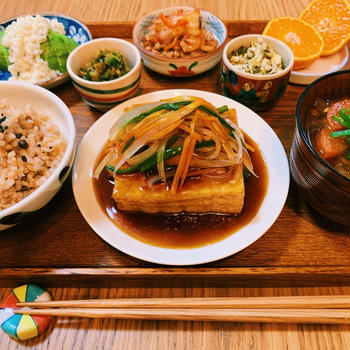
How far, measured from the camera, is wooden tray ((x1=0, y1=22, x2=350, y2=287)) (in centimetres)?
149

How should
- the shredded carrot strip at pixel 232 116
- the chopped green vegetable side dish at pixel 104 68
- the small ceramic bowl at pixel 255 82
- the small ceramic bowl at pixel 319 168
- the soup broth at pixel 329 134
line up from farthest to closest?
the chopped green vegetable side dish at pixel 104 68 < the small ceramic bowl at pixel 255 82 < the shredded carrot strip at pixel 232 116 < the soup broth at pixel 329 134 < the small ceramic bowl at pixel 319 168

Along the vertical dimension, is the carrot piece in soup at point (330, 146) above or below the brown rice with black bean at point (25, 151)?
above

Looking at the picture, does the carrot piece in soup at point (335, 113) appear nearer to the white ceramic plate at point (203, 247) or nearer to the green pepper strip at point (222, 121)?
the white ceramic plate at point (203, 247)

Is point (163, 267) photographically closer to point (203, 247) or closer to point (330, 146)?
point (203, 247)

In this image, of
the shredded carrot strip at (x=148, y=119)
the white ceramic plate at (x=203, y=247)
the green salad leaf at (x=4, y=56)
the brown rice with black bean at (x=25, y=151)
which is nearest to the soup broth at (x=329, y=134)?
the white ceramic plate at (x=203, y=247)

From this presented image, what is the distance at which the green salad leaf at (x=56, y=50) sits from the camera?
91.9 inches

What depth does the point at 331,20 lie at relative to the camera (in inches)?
101

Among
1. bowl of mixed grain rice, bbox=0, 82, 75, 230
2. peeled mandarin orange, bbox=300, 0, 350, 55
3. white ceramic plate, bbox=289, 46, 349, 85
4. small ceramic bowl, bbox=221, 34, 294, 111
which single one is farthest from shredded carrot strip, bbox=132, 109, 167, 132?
peeled mandarin orange, bbox=300, 0, 350, 55

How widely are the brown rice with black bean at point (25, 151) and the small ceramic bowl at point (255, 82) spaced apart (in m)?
1.15

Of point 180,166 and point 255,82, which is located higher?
point 255,82

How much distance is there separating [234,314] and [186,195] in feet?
1.92

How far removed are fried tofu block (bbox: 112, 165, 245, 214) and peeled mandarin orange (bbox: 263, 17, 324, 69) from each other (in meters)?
1.25

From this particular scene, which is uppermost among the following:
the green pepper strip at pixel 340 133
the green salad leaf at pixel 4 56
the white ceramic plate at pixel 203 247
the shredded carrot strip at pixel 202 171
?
the green pepper strip at pixel 340 133

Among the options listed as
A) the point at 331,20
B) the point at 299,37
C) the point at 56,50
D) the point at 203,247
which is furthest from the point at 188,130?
the point at 331,20
